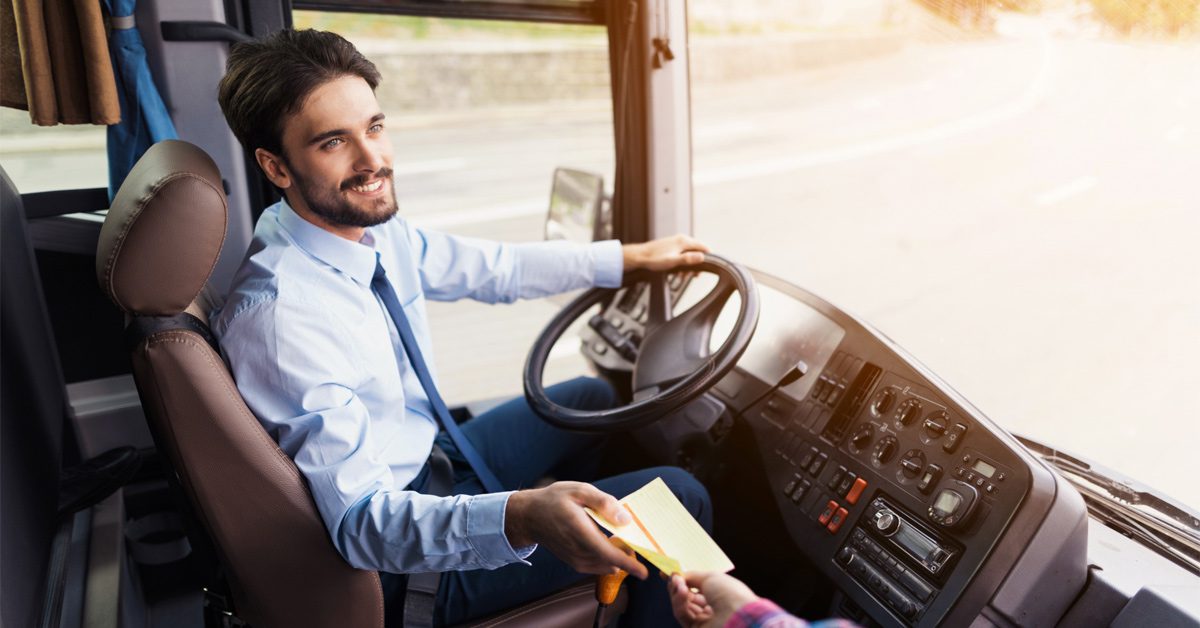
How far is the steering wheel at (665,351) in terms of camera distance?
167 cm

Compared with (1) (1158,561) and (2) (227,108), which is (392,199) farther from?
(1) (1158,561)

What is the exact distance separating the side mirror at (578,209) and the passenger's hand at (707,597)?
157 centimetres

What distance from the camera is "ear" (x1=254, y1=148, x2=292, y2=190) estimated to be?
154 cm

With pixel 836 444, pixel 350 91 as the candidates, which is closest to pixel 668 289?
pixel 836 444

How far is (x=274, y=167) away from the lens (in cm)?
155

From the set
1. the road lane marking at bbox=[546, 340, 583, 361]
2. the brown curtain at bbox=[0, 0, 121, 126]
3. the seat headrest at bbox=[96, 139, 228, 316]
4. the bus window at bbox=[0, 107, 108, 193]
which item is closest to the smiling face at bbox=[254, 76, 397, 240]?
the seat headrest at bbox=[96, 139, 228, 316]

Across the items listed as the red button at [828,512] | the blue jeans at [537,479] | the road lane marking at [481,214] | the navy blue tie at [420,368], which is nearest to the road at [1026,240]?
the red button at [828,512]

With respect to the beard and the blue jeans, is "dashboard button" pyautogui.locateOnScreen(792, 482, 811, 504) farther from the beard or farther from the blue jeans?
the beard

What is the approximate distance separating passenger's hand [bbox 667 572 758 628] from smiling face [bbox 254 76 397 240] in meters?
0.90

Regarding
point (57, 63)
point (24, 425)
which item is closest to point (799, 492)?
point (24, 425)

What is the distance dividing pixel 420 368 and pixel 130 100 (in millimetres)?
921

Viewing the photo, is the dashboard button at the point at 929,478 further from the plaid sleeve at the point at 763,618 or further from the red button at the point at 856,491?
the plaid sleeve at the point at 763,618

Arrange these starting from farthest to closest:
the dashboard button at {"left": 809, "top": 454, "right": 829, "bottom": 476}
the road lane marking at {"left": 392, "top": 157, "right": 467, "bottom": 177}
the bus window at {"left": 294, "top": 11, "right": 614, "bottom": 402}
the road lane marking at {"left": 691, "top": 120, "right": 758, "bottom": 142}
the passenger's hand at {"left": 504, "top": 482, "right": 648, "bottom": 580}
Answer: the road lane marking at {"left": 392, "top": 157, "right": 467, "bottom": 177} → the road lane marking at {"left": 691, "top": 120, "right": 758, "bottom": 142} → the bus window at {"left": 294, "top": 11, "right": 614, "bottom": 402} → the dashboard button at {"left": 809, "top": 454, "right": 829, "bottom": 476} → the passenger's hand at {"left": 504, "top": 482, "right": 648, "bottom": 580}

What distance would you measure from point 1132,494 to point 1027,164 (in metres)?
0.93
